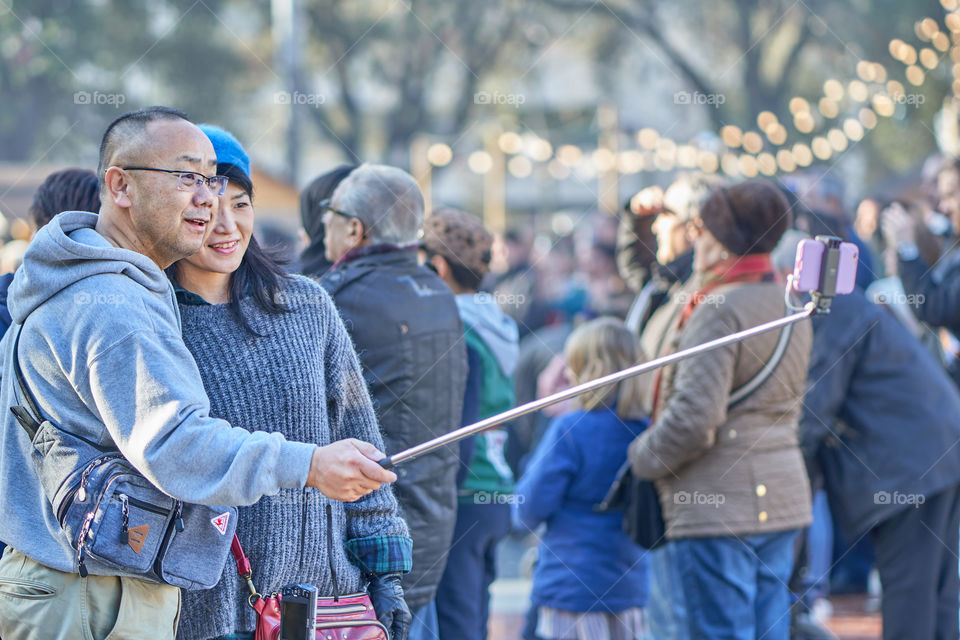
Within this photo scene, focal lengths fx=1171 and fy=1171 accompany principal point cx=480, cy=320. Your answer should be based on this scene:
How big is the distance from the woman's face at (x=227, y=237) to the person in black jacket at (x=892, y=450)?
2.83 metres

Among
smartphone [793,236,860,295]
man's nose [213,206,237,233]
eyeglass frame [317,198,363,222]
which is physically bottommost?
smartphone [793,236,860,295]

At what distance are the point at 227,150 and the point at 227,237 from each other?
0.81ft

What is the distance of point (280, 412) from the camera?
2482mm

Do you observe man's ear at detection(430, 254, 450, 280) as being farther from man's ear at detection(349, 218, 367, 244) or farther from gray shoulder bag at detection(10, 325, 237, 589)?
gray shoulder bag at detection(10, 325, 237, 589)

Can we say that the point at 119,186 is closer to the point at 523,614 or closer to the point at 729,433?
the point at 729,433

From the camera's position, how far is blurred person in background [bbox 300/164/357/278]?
12.9 feet

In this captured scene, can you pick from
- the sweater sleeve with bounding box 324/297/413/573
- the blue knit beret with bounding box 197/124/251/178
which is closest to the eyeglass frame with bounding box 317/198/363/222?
the blue knit beret with bounding box 197/124/251/178

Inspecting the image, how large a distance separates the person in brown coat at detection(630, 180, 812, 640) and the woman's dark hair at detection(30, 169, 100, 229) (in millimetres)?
2017

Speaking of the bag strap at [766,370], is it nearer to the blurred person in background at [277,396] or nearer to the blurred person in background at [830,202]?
the blurred person in background at [830,202]

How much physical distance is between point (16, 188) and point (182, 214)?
8656 millimetres

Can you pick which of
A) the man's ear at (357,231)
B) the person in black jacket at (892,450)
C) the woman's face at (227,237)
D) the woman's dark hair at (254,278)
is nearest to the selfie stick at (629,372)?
the woman's dark hair at (254,278)

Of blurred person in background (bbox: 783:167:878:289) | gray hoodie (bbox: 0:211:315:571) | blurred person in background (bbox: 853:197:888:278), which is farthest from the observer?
blurred person in background (bbox: 853:197:888:278)

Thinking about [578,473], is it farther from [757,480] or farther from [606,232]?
[606,232]

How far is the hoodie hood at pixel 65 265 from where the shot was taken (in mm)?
2104
